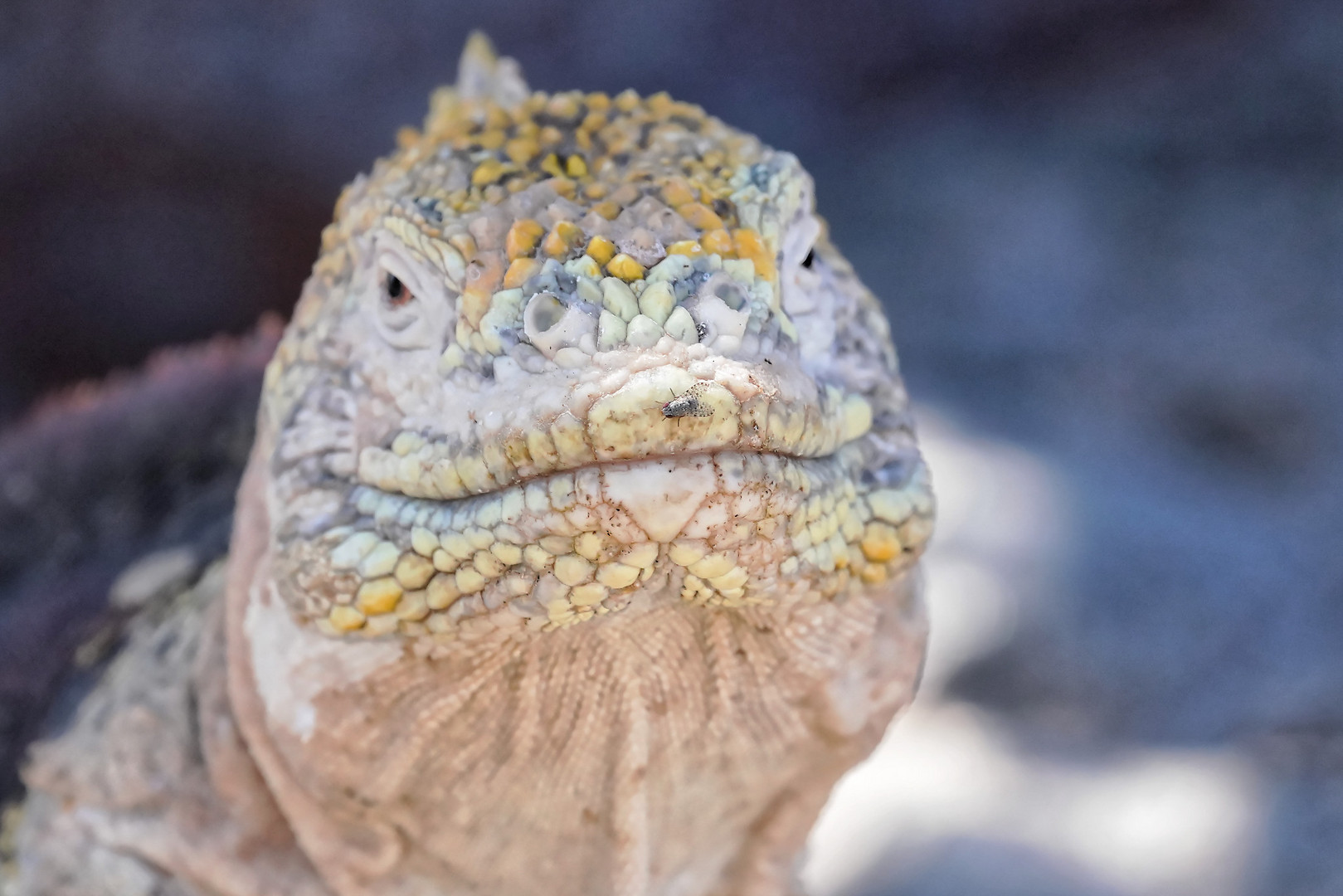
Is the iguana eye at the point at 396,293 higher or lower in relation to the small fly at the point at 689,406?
higher

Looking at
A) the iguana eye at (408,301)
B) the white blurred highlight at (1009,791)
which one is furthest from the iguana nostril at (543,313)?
the white blurred highlight at (1009,791)

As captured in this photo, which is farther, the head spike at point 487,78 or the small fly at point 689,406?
the head spike at point 487,78

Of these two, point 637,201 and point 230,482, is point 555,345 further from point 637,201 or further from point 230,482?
point 230,482

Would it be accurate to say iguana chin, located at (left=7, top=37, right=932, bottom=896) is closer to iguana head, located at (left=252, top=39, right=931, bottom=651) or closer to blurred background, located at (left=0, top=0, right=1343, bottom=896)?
iguana head, located at (left=252, top=39, right=931, bottom=651)

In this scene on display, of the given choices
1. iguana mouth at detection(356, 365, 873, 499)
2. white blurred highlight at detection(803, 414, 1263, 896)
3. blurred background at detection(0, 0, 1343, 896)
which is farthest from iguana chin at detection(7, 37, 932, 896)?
white blurred highlight at detection(803, 414, 1263, 896)

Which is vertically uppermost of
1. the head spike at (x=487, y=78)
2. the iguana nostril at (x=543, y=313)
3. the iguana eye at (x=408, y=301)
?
the head spike at (x=487, y=78)

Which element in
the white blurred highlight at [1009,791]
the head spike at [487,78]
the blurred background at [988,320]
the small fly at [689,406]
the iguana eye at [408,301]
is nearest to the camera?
the small fly at [689,406]

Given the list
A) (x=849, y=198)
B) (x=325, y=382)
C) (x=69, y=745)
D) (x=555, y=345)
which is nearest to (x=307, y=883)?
(x=69, y=745)

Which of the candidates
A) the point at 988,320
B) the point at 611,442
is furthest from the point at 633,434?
the point at 988,320

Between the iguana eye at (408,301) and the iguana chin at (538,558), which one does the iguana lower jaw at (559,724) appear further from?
the iguana eye at (408,301)
